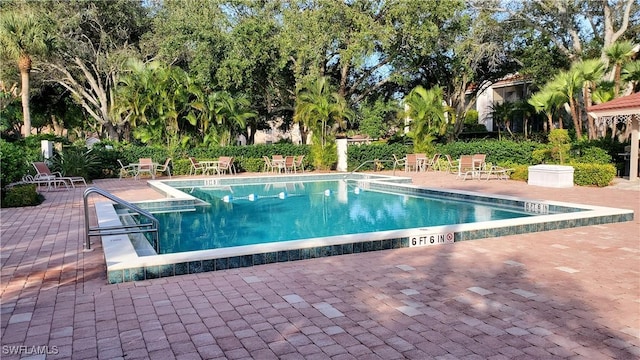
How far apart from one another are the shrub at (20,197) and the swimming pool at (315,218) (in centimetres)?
214

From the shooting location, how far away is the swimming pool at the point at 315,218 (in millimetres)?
5641

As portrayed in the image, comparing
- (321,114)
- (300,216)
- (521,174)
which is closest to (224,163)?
(321,114)

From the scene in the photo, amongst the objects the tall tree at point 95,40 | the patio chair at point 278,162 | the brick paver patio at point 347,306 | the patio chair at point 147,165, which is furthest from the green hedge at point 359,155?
the brick paver patio at point 347,306

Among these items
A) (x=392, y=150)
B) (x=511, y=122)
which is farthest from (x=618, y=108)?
(x=511, y=122)

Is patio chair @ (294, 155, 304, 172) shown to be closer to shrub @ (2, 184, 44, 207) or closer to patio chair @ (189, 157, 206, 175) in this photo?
patio chair @ (189, 157, 206, 175)

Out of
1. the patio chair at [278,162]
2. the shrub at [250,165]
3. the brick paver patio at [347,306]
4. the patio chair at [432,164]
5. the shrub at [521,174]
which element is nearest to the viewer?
the brick paver patio at [347,306]

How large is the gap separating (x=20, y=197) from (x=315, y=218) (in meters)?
6.85

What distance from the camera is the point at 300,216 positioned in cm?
1112

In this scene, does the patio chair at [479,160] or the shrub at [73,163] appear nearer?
the shrub at [73,163]

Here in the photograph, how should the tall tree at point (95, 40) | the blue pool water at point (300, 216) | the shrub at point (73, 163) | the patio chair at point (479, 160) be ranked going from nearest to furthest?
the blue pool water at point (300, 216) < the shrub at point (73, 163) < the patio chair at point (479, 160) < the tall tree at point (95, 40)

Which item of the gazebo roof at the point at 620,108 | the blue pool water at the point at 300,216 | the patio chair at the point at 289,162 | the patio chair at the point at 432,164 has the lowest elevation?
the blue pool water at the point at 300,216

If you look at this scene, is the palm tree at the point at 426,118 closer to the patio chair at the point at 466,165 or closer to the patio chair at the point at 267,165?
the patio chair at the point at 466,165

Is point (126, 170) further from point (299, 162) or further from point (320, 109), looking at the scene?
point (320, 109)

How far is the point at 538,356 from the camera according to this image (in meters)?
3.24
